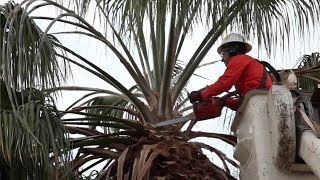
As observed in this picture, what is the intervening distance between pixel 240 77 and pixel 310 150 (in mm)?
1629

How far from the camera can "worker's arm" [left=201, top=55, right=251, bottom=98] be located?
221 inches

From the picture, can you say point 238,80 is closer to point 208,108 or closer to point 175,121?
point 208,108

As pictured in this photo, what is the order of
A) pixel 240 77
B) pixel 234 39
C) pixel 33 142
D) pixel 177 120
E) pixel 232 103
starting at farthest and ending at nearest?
pixel 177 120, pixel 234 39, pixel 232 103, pixel 240 77, pixel 33 142

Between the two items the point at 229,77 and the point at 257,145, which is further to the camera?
→ the point at 229,77

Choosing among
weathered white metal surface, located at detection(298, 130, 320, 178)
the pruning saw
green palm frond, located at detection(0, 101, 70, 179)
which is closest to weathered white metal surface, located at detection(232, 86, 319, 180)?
weathered white metal surface, located at detection(298, 130, 320, 178)

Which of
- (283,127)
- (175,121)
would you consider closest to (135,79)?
(175,121)

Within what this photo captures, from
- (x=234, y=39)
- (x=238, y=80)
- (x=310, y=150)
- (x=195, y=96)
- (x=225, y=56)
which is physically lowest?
(x=310, y=150)

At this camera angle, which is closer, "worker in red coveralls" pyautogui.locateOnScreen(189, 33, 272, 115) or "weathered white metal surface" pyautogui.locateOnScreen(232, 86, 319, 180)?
"weathered white metal surface" pyautogui.locateOnScreen(232, 86, 319, 180)

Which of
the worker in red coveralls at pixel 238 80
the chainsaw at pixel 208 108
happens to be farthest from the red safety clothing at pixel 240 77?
the chainsaw at pixel 208 108

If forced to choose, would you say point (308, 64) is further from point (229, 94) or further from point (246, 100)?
point (246, 100)

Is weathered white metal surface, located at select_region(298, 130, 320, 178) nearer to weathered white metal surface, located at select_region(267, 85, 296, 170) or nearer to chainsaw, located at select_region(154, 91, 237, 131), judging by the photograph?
weathered white metal surface, located at select_region(267, 85, 296, 170)

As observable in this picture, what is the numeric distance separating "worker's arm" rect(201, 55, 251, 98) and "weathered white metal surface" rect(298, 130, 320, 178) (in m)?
1.28

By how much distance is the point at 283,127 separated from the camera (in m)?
4.46

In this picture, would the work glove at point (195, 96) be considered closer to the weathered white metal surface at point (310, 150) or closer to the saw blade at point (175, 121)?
the saw blade at point (175, 121)
